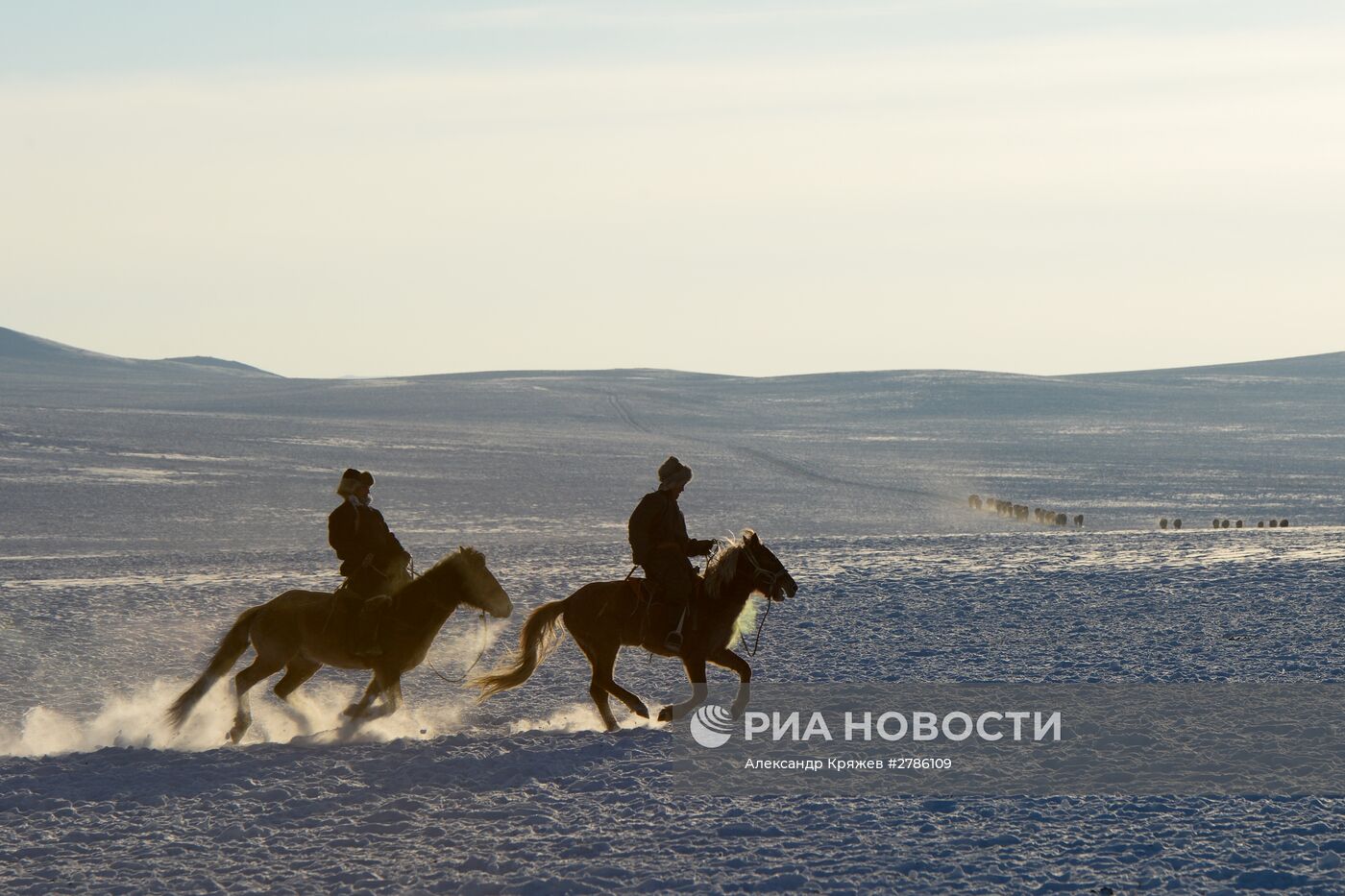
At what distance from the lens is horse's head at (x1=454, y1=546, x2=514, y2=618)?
980cm

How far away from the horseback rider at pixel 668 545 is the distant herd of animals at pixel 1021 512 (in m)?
22.7

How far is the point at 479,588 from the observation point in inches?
387

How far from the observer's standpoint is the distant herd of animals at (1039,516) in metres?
30.5

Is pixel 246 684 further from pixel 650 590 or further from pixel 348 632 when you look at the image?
pixel 650 590

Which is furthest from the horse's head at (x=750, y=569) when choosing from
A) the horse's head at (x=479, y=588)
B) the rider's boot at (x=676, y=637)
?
the horse's head at (x=479, y=588)

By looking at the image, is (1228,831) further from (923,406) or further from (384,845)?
(923,406)

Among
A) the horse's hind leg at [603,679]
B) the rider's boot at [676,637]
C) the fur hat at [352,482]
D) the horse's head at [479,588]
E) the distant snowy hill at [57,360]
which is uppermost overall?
the distant snowy hill at [57,360]

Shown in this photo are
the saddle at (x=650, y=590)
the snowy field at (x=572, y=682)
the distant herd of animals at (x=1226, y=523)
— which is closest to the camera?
the snowy field at (x=572, y=682)

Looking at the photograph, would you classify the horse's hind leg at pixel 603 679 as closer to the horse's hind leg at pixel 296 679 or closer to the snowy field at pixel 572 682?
the snowy field at pixel 572 682

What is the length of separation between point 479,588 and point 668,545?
1.32 meters

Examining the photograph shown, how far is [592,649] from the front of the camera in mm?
9883

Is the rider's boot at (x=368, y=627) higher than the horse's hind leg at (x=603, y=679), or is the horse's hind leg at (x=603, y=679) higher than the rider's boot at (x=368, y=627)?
the rider's boot at (x=368, y=627)

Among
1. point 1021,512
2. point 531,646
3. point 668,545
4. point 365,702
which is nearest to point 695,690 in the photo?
point 668,545

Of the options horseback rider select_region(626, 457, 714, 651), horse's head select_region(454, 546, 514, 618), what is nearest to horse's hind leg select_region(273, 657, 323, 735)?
horse's head select_region(454, 546, 514, 618)
